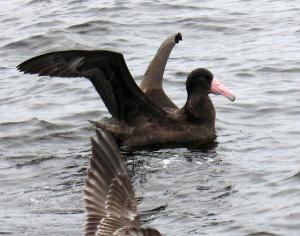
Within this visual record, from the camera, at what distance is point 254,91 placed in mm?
12461

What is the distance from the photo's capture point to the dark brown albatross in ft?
34.5

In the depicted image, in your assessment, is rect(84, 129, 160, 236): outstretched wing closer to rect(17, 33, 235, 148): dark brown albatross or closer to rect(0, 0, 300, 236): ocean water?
rect(0, 0, 300, 236): ocean water

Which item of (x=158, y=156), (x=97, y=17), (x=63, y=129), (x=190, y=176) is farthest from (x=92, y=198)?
(x=97, y=17)

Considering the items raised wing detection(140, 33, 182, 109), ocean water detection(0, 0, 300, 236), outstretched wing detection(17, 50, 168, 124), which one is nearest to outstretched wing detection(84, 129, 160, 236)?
ocean water detection(0, 0, 300, 236)

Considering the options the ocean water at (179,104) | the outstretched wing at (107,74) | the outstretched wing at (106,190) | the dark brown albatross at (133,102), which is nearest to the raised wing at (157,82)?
the dark brown albatross at (133,102)

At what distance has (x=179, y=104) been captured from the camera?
40.7 ft

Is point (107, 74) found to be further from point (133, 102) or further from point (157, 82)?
point (157, 82)

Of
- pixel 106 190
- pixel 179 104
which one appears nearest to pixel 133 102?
pixel 179 104

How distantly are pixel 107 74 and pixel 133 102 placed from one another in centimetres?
47

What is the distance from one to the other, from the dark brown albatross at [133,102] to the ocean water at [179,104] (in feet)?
0.99

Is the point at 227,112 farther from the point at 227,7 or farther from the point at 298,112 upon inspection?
the point at 227,7

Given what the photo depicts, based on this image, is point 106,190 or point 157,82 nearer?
point 106,190

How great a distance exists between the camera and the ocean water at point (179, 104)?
27.2 feet

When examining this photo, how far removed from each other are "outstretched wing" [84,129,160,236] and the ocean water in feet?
5.02
